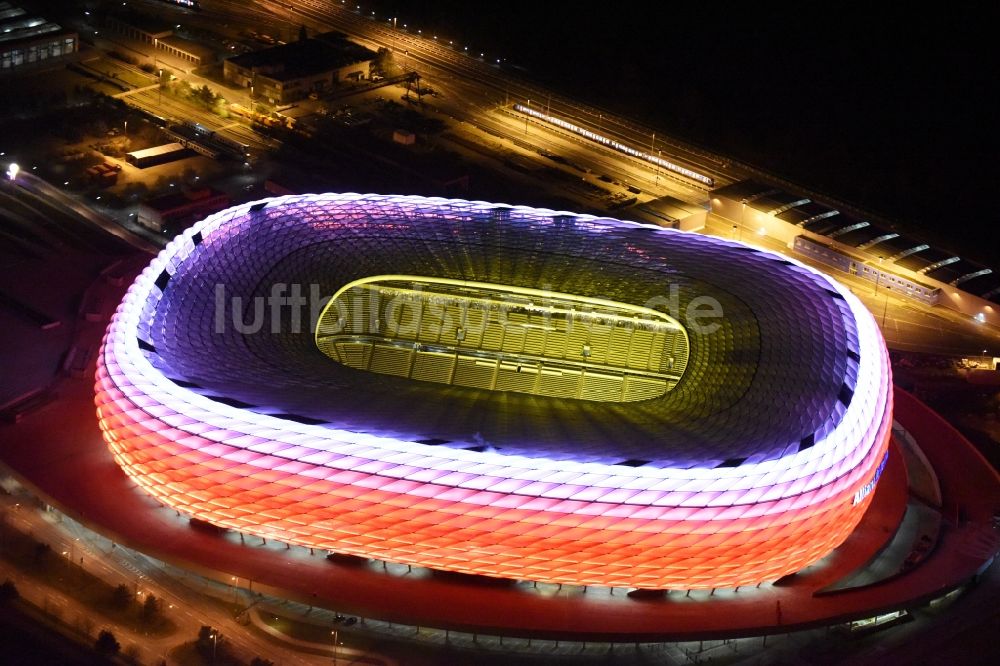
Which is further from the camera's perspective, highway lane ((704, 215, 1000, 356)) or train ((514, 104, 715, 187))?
train ((514, 104, 715, 187))

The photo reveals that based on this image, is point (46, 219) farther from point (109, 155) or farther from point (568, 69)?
point (568, 69)

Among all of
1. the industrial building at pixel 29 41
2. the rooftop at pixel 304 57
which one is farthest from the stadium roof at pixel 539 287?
the industrial building at pixel 29 41

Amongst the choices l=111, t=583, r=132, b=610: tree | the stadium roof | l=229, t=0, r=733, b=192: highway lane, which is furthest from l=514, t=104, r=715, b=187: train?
l=111, t=583, r=132, b=610: tree

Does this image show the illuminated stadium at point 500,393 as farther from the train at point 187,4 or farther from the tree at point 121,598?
the train at point 187,4

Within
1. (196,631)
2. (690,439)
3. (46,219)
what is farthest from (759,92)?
(196,631)

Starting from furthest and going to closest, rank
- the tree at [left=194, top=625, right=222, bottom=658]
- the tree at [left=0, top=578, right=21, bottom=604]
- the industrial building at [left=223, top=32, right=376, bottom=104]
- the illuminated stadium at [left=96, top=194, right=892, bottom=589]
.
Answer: the industrial building at [left=223, top=32, right=376, bottom=104] < the tree at [left=0, top=578, right=21, bottom=604] < the tree at [left=194, top=625, right=222, bottom=658] < the illuminated stadium at [left=96, top=194, right=892, bottom=589]

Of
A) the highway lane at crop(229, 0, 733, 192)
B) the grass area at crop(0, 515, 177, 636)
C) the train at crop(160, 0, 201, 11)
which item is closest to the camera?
the grass area at crop(0, 515, 177, 636)

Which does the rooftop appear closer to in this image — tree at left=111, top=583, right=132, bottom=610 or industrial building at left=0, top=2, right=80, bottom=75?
industrial building at left=0, top=2, right=80, bottom=75
